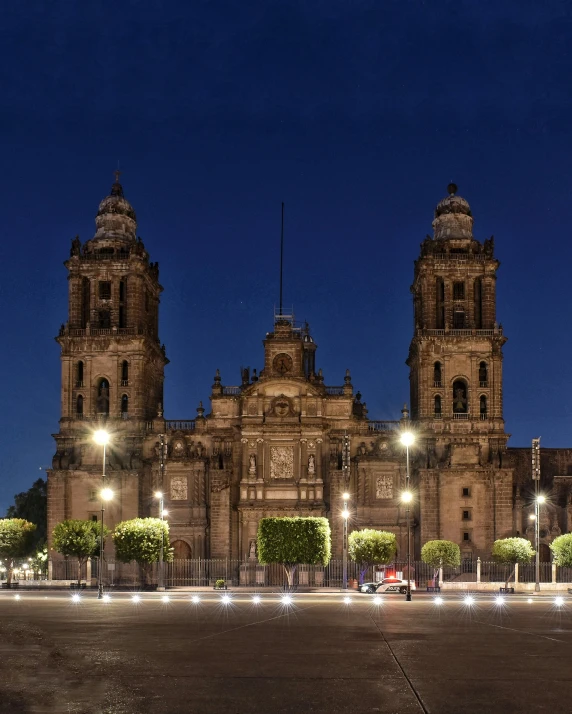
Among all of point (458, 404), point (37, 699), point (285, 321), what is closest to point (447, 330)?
point (458, 404)

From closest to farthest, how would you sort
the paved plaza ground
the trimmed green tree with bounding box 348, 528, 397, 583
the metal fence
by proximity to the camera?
1. the paved plaza ground
2. the trimmed green tree with bounding box 348, 528, 397, 583
3. the metal fence

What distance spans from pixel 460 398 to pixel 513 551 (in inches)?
617

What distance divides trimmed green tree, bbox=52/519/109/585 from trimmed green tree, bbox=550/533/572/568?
3330 centimetres

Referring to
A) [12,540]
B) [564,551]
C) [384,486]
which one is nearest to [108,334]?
[12,540]

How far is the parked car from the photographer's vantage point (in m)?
68.4

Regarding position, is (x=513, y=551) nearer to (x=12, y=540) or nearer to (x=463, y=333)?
(x=463, y=333)

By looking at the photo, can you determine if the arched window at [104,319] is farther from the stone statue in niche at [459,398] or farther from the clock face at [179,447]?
the stone statue in niche at [459,398]

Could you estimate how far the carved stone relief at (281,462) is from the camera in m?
89.1

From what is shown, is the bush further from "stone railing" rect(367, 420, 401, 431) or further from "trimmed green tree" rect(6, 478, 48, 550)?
"trimmed green tree" rect(6, 478, 48, 550)

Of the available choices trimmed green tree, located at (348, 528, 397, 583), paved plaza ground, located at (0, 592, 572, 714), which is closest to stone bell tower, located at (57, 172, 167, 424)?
trimmed green tree, located at (348, 528, 397, 583)

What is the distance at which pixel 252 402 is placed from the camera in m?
88.9

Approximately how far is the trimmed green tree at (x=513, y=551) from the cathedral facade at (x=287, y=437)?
247 inches

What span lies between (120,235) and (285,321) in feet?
54.5

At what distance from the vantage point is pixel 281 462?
293 feet
